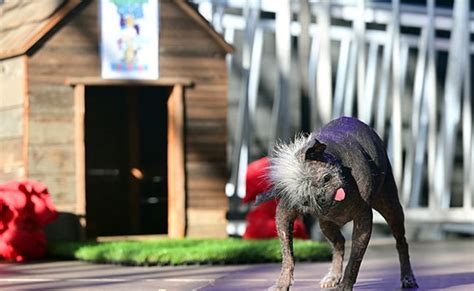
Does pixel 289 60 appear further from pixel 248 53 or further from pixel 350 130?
pixel 350 130

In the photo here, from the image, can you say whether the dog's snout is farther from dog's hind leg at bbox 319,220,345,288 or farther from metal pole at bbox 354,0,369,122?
metal pole at bbox 354,0,369,122

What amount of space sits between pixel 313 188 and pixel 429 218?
5898 mm

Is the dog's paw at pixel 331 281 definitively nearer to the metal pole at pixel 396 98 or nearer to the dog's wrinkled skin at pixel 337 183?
the dog's wrinkled skin at pixel 337 183

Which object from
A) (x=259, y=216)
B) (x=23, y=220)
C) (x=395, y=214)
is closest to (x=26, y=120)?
(x=23, y=220)

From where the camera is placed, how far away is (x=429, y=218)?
1091 cm

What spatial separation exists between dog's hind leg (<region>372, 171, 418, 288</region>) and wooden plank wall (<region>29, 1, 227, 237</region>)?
10.9 feet

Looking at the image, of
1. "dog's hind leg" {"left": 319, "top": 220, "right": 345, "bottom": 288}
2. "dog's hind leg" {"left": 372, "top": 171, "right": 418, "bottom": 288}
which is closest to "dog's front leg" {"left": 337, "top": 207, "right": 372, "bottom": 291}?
"dog's hind leg" {"left": 372, "top": 171, "right": 418, "bottom": 288}

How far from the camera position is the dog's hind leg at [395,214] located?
6.02 metres

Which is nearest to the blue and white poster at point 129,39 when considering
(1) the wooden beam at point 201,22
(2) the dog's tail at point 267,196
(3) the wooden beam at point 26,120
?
(1) the wooden beam at point 201,22

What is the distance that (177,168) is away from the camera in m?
9.38

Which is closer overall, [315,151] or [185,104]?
[315,151]

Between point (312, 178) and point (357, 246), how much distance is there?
54cm

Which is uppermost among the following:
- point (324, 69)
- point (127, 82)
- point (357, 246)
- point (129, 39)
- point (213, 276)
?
point (129, 39)

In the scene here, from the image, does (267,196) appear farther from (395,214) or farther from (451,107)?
(451,107)
